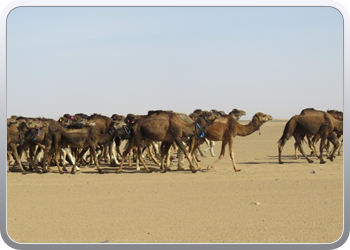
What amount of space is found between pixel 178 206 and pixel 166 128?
5922 mm

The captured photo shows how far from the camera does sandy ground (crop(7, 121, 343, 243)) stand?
9.80 metres

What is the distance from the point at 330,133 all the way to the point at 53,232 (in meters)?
14.1

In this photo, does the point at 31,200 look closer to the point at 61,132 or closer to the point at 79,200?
the point at 79,200

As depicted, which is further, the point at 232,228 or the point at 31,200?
the point at 31,200

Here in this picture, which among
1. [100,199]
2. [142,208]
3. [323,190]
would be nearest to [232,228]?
[142,208]

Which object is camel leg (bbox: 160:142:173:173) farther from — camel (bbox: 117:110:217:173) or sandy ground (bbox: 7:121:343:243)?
camel (bbox: 117:110:217:173)

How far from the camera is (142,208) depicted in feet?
40.7

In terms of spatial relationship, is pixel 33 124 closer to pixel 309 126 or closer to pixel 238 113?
pixel 238 113

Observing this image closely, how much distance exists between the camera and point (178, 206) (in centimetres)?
1264

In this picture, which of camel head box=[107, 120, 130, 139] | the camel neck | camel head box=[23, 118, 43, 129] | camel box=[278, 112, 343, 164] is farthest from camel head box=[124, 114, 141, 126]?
camel box=[278, 112, 343, 164]

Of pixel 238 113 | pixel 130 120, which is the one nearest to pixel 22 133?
pixel 130 120

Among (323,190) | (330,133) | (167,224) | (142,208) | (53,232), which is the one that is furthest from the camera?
(330,133)

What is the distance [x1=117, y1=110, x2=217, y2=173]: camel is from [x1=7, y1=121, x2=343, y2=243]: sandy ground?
1.05 meters

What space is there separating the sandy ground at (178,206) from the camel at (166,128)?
3.45ft
